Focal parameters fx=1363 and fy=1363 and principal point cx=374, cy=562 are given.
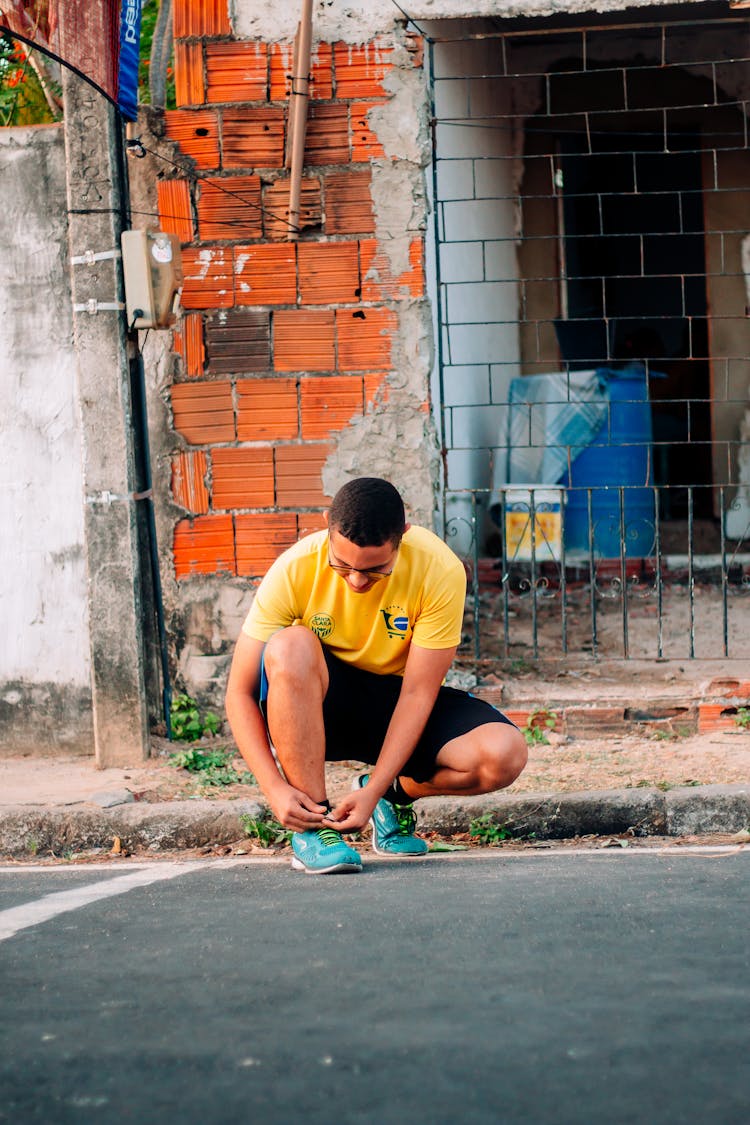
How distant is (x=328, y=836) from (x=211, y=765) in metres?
1.78

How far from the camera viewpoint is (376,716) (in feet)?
14.3

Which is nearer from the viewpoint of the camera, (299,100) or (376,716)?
(376,716)

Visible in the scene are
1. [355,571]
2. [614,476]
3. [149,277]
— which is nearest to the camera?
[355,571]

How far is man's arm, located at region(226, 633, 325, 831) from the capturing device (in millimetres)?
4090

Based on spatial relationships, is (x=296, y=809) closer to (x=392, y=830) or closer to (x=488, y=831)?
(x=392, y=830)

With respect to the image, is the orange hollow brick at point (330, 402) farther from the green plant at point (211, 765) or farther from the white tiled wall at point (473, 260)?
the green plant at point (211, 765)

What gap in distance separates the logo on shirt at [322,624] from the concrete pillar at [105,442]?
178cm

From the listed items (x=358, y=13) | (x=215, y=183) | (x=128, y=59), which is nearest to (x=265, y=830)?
(x=215, y=183)

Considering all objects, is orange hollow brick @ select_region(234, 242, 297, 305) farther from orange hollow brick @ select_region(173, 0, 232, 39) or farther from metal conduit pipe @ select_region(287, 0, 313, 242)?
orange hollow brick @ select_region(173, 0, 232, 39)

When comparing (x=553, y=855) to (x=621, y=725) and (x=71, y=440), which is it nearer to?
(x=621, y=725)

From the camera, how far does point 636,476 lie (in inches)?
336

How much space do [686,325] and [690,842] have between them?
248 inches

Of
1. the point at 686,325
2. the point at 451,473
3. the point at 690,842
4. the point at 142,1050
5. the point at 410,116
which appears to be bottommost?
the point at 690,842

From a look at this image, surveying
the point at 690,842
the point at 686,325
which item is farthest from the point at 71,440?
the point at 686,325
